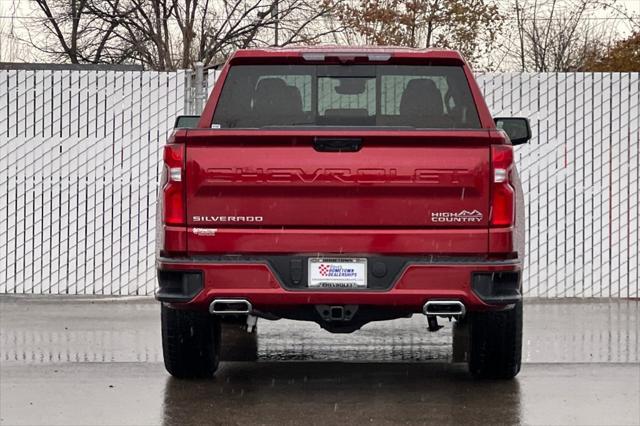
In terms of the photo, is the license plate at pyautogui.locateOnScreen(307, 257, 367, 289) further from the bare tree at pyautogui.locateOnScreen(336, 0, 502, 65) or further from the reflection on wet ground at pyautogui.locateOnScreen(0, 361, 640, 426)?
the bare tree at pyautogui.locateOnScreen(336, 0, 502, 65)

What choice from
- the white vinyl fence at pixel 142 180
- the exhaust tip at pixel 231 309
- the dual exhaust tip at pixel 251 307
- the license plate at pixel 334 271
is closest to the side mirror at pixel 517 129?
the dual exhaust tip at pixel 251 307

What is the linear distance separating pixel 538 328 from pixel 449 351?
5.50ft

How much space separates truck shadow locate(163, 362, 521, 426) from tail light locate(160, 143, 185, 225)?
3.45 ft

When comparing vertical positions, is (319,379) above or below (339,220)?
below

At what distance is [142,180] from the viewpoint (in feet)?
47.9

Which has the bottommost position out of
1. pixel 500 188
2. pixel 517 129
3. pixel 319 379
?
pixel 319 379

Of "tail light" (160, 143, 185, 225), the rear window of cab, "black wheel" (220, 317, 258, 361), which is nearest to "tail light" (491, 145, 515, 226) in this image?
the rear window of cab

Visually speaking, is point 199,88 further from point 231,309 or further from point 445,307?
point 445,307

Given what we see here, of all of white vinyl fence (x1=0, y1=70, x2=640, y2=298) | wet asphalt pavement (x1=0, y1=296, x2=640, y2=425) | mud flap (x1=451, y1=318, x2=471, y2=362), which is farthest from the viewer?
white vinyl fence (x1=0, y1=70, x2=640, y2=298)

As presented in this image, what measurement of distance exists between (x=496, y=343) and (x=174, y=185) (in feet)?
7.34

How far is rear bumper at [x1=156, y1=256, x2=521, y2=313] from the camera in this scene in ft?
26.5

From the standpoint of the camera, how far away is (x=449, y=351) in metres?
10.5

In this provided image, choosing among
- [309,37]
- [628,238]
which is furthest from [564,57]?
[628,238]

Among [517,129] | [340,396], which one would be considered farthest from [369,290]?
[517,129]
